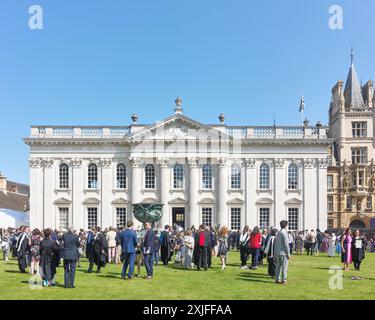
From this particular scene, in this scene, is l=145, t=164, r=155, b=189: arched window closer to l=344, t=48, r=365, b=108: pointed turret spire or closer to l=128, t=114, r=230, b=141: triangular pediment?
l=128, t=114, r=230, b=141: triangular pediment

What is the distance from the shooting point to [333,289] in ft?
45.2

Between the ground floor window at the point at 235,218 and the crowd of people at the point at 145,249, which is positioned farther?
the ground floor window at the point at 235,218

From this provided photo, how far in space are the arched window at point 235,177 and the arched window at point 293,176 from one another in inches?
178

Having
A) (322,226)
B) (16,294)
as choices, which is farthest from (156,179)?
(16,294)

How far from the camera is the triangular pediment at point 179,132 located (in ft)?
137

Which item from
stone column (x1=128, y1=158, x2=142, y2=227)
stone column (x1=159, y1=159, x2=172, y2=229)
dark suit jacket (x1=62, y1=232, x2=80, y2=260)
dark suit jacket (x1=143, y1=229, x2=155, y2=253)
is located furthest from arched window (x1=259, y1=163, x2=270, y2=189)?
dark suit jacket (x1=62, y1=232, x2=80, y2=260)

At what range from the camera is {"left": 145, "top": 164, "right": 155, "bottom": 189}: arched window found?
42.2 m

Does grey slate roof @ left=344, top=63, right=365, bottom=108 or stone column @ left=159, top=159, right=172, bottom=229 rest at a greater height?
grey slate roof @ left=344, top=63, right=365, bottom=108

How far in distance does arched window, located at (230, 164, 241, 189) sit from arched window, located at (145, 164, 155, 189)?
278 inches

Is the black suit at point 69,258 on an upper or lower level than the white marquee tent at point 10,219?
upper

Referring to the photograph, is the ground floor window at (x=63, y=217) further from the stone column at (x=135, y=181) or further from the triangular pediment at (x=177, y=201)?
the triangular pediment at (x=177, y=201)

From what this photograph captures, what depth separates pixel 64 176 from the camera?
42.4 meters

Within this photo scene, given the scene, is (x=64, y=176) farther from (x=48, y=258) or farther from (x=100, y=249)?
(x=48, y=258)

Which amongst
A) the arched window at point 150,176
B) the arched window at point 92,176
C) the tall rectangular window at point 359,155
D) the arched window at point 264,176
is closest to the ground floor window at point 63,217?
the arched window at point 92,176
